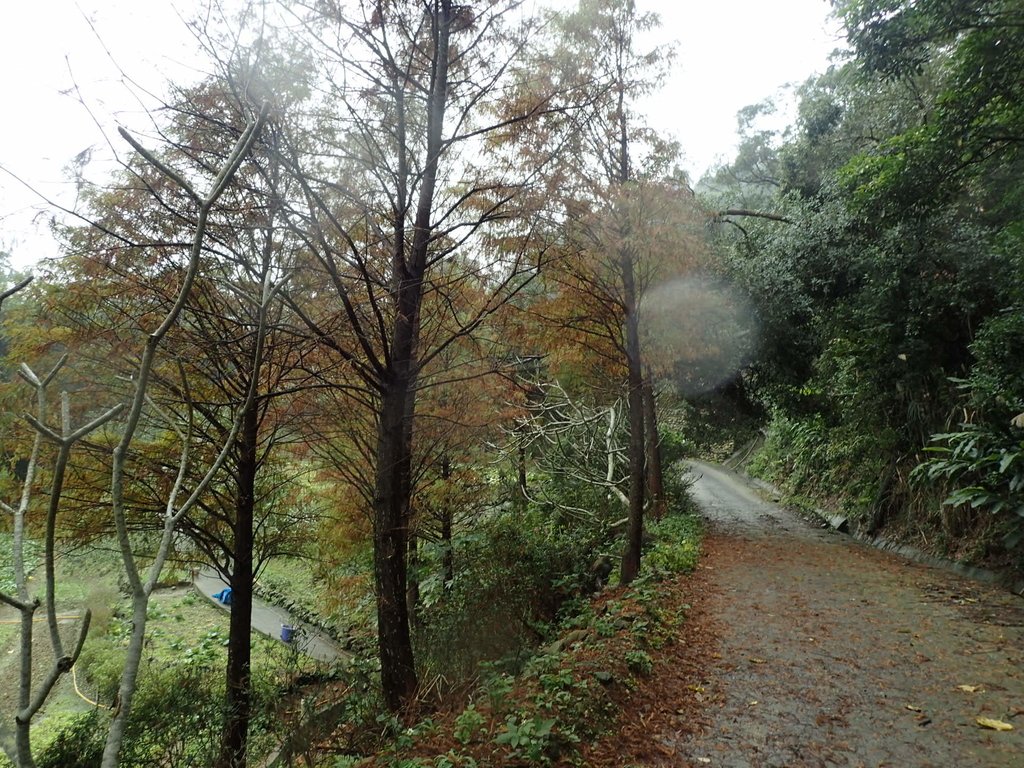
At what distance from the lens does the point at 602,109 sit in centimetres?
741

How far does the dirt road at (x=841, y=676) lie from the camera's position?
3.46 meters

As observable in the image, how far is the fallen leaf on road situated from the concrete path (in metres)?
10.7

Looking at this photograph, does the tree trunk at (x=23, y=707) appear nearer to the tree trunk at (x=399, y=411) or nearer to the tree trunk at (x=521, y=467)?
the tree trunk at (x=399, y=411)

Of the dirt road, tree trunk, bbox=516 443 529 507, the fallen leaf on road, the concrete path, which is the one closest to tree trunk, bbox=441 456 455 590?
tree trunk, bbox=516 443 529 507

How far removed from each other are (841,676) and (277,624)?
14.8 metres

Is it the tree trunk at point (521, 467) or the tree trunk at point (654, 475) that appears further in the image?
the tree trunk at point (654, 475)

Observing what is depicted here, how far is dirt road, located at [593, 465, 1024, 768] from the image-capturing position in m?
3.46

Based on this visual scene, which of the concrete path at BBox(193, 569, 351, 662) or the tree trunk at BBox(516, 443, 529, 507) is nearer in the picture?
the tree trunk at BBox(516, 443, 529, 507)

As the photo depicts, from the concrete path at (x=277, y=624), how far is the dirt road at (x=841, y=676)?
28.6ft

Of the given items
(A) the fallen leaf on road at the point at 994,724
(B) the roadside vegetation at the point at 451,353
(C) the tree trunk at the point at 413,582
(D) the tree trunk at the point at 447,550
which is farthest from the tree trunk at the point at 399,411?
(C) the tree trunk at the point at 413,582

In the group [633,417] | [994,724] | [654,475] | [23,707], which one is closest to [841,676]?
[994,724]

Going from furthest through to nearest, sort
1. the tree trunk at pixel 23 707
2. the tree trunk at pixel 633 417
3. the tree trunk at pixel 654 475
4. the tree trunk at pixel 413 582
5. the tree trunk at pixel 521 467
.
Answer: the tree trunk at pixel 654 475, the tree trunk at pixel 521 467, the tree trunk at pixel 413 582, the tree trunk at pixel 633 417, the tree trunk at pixel 23 707

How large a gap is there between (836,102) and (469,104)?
35.2 feet

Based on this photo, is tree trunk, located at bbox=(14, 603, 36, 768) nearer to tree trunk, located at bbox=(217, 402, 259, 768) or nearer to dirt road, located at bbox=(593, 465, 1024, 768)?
dirt road, located at bbox=(593, 465, 1024, 768)
